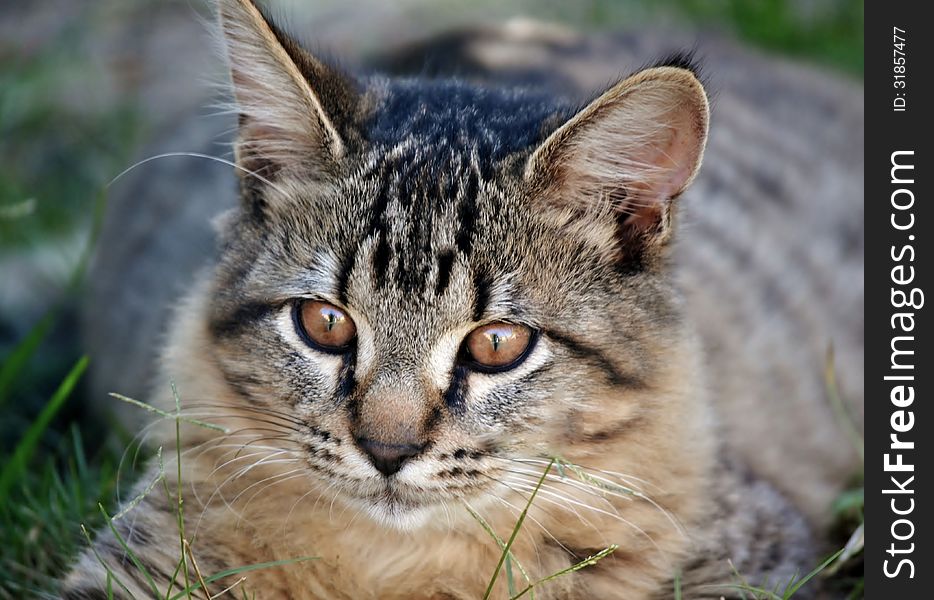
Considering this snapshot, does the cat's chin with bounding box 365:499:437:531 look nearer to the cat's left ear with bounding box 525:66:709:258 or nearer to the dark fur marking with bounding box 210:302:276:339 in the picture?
the dark fur marking with bounding box 210:302:276:339

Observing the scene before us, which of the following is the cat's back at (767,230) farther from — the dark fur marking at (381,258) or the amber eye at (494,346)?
the dark fur marking at (381,258)

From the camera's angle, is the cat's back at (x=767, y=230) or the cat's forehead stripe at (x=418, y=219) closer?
the cat's forehead stripe at (x=418, y=219)

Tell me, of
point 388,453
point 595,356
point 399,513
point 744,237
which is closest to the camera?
point 388,453

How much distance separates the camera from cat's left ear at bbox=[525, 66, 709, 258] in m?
2.55

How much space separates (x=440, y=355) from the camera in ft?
8.18

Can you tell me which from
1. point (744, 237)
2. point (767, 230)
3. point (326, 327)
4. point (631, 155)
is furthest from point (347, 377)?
point (767, 230)

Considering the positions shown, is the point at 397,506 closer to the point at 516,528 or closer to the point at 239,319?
the point at 516,528

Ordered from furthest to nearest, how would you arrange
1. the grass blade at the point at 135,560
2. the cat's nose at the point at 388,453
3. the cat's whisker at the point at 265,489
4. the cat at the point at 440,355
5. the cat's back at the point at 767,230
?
the cat's back at the point at 767,230
the cat's whisker at the point at 265,489
the grass blade at the point at 135,560
the cat at the point at 440,355
the cat's nose at the point at 388,453

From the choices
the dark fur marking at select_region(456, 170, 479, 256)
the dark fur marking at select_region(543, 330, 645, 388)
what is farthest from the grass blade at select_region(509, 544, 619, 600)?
the dark fur marking at select_region(456, 170, 479, 256)

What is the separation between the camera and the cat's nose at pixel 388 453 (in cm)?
240

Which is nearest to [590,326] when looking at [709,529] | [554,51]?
[709,529]

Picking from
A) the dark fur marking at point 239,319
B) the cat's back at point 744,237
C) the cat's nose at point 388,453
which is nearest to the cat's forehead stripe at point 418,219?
the dark fur marking at point 239,319

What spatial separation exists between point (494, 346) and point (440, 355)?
0.43ft
